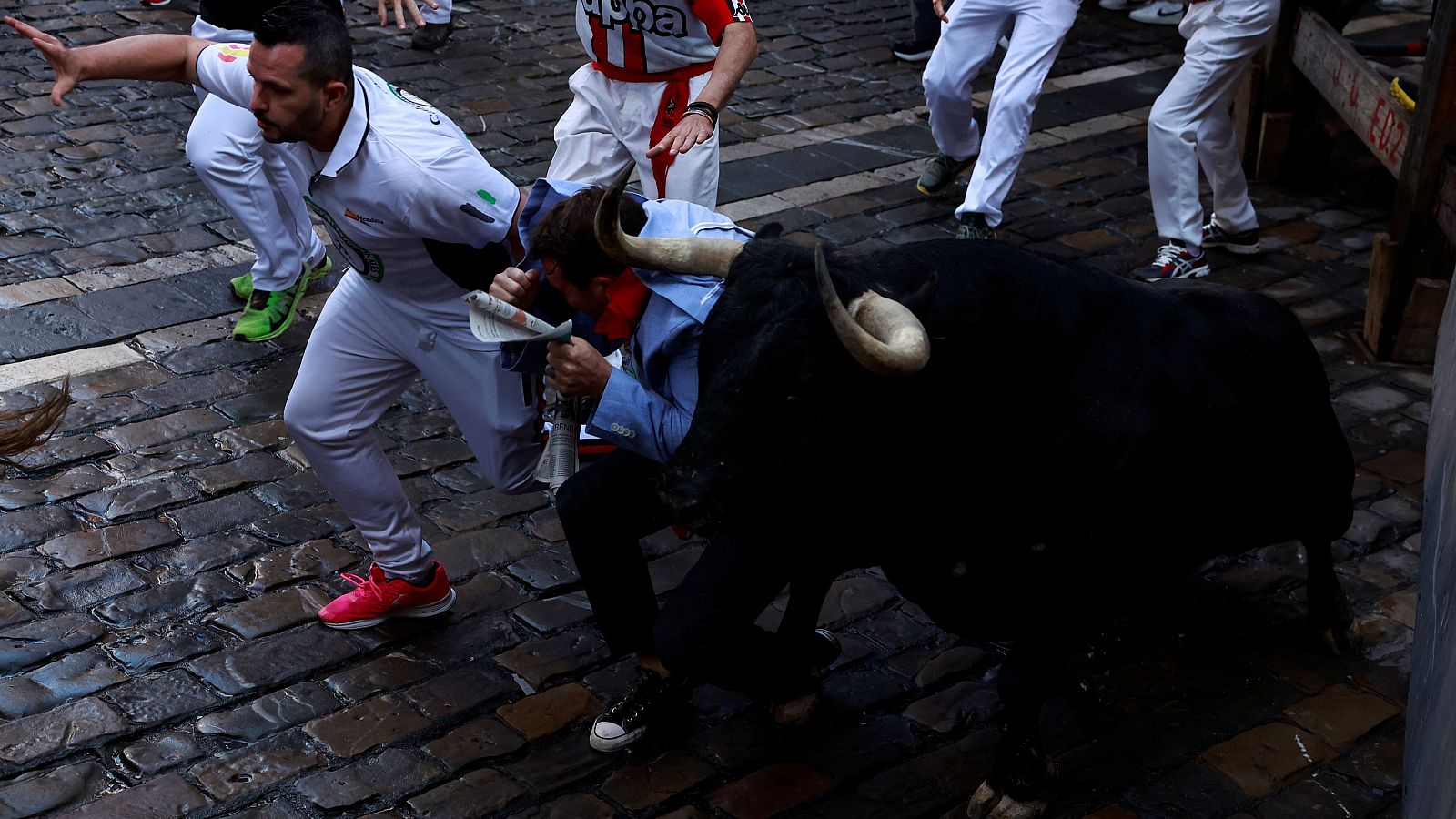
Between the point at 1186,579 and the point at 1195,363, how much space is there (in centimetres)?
136

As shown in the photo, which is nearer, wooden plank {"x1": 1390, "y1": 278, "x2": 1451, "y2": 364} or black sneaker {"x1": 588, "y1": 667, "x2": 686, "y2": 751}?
black sneaker {"x1": 588, "y1": 667, "x2": 686, "y2": 751}

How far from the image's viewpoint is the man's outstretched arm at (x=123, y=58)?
4.39m

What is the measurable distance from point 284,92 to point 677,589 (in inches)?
68.1

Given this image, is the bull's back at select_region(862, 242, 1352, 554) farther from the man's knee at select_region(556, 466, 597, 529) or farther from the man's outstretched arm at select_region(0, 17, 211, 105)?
the man's outstretched arm at select_region(0, 17, 211, 105)

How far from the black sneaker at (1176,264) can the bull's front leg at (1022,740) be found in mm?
3700

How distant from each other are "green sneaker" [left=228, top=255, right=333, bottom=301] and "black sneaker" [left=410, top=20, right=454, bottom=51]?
3344 mm

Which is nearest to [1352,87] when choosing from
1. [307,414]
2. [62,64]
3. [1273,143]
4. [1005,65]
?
[1273,143]

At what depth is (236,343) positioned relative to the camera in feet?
20.7

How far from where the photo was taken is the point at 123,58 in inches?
173

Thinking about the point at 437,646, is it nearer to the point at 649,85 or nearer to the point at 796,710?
the point at 796,710

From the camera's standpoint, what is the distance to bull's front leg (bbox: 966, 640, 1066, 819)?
3762 mm

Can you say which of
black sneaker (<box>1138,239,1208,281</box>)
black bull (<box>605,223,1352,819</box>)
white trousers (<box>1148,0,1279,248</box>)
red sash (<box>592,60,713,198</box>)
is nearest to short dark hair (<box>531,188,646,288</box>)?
black bull (<box>605,223,1352,819</box>)

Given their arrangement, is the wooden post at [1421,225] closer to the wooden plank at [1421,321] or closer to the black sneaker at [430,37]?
the wooden plank at [1421,321]

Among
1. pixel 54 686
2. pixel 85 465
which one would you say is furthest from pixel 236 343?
pixel 54 686
